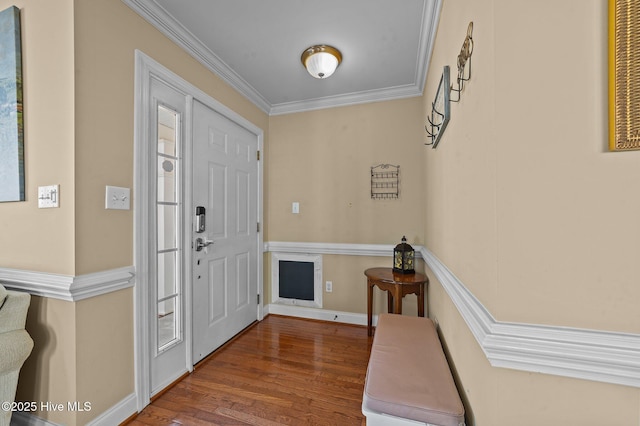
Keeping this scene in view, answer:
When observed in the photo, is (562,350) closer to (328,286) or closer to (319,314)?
(328,286)

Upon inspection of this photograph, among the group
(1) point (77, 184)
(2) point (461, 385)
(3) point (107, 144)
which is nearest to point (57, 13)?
(3) point (107, 144)

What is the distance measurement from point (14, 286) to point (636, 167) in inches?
98.5

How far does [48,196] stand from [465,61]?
1995mm

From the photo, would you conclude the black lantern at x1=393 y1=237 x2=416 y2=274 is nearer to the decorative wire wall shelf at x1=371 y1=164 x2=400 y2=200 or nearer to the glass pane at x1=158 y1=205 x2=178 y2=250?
the decorative wire wall shelf at x1=371 y1=164 x2=400 y2=200

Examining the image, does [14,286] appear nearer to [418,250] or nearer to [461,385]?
[461,385]

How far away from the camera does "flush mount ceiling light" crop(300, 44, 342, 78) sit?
6.59ft

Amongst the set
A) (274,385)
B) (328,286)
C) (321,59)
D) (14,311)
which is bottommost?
(274,385)

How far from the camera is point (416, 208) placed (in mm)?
2633

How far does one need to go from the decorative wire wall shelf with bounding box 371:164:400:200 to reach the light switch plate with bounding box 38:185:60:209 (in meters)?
2.37

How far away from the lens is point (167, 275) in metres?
1.82

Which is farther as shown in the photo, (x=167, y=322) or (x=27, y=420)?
(x=167, y=322)

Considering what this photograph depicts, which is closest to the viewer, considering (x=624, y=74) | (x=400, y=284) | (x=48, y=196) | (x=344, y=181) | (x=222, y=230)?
(x=624, y=74)

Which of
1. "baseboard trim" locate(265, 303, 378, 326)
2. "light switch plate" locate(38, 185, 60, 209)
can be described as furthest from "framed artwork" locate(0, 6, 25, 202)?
"baseboard trim" locate(265, 303, 378, 326)

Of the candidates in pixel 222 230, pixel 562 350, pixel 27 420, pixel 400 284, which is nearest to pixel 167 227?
pixel 222 230
